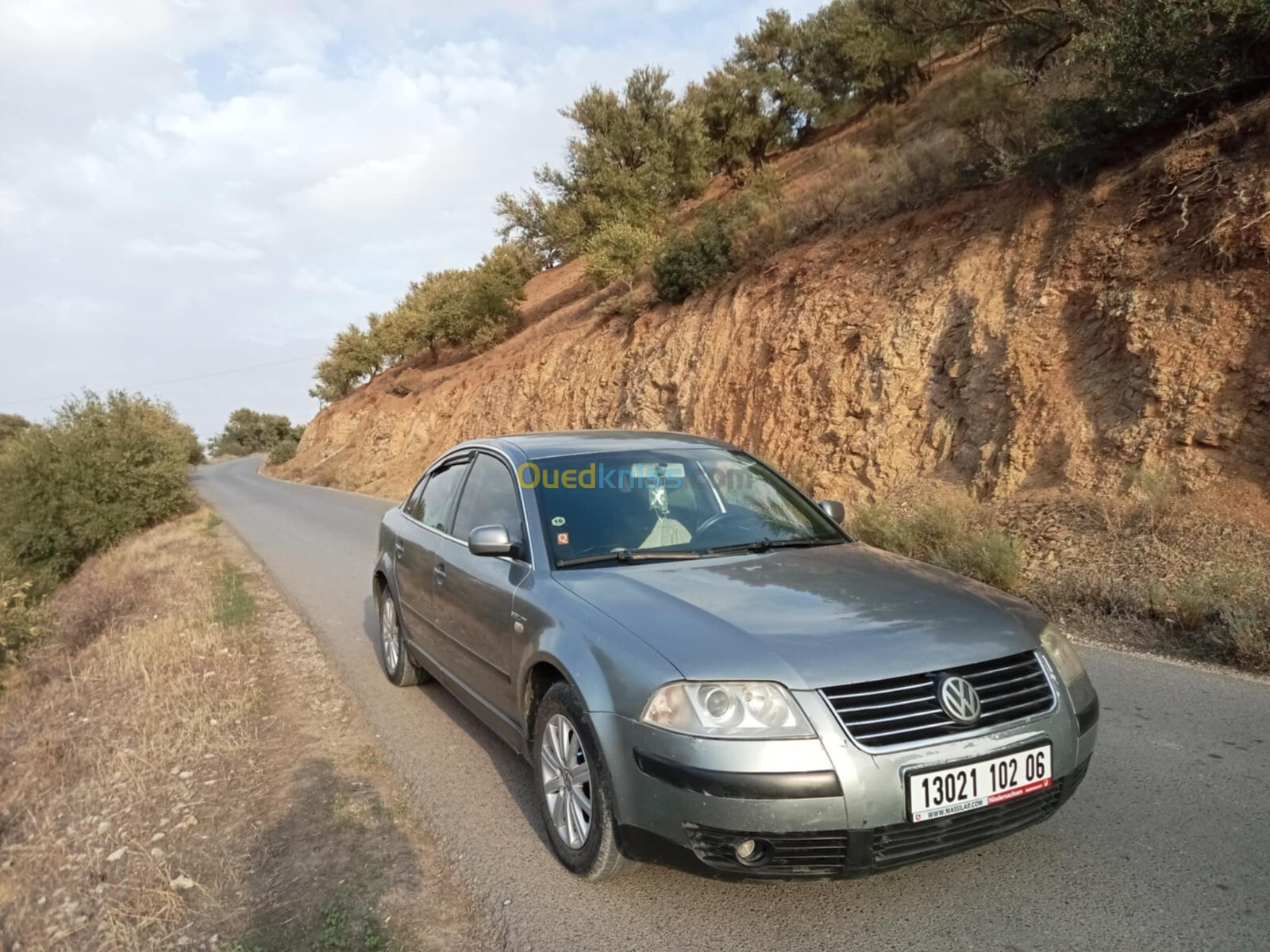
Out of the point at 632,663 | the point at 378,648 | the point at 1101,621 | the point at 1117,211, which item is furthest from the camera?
the point at 1117,211

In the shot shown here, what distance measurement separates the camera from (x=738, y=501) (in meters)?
4.42

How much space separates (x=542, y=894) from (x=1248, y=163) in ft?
32.0

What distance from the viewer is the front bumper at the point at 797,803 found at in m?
2.62

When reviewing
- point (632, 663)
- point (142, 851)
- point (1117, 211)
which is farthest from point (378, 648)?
point (1117, 211)

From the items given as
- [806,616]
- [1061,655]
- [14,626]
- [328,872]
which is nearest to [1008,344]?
[1061,655]

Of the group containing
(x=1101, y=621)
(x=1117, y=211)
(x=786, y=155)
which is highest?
(x=786, y=155)

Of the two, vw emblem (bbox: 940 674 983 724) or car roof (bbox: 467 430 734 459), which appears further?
car roof (bbox: 467 430 734 459)

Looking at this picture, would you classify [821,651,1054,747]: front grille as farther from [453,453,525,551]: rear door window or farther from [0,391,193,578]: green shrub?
[0,391,193,578]: green shrub

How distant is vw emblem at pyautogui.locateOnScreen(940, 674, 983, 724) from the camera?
2.74 metres

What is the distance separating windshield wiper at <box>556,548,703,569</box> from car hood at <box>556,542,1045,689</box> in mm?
60

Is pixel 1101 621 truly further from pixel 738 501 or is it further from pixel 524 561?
pixel 524 561

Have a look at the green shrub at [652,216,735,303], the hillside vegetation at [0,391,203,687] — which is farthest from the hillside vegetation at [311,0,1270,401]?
the hillside vegetation at [0,391,203,687]

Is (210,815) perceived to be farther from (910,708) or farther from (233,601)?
(233,601)

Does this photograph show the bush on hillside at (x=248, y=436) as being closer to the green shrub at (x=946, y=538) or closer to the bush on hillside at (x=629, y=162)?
the bush on hillside at (x=629, y=162)
